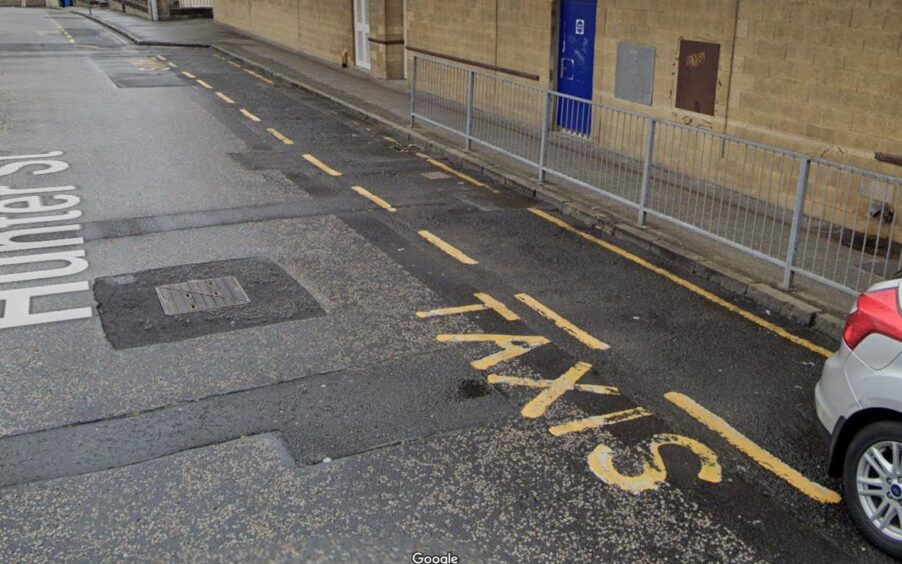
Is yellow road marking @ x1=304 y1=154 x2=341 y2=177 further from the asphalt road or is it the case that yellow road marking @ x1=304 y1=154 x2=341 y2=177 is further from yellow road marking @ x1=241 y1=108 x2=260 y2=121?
yellow road marking @ x1=241 y1=108 x2=260 y2=121

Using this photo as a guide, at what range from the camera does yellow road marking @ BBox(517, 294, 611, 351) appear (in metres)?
7.14

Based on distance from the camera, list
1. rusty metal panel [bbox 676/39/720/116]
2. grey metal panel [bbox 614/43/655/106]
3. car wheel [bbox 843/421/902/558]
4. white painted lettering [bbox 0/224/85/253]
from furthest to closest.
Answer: grey metal panel [bbox 614/43/655/106]
rusty metal panel [bbox 676/39/720/116]
white painted lettering [bbox 0/224/85/253]
car wheel [bbox 843/421/902/558]

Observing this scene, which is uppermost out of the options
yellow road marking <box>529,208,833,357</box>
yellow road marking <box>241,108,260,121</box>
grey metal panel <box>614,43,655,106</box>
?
grey metal panel <box>614,43,655,106</box>

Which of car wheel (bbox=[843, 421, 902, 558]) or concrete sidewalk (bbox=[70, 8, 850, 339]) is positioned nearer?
car wheel (bbox=[843, 421, 902, 558])

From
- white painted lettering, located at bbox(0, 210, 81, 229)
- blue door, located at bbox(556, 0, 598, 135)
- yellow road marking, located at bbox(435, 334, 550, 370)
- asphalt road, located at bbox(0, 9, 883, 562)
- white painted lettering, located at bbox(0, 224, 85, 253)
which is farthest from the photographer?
blue door, located at bbox(556, 0, 598, 135)

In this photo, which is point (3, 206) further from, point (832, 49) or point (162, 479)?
point (832, 49)

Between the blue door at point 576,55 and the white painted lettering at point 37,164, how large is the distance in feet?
25.5

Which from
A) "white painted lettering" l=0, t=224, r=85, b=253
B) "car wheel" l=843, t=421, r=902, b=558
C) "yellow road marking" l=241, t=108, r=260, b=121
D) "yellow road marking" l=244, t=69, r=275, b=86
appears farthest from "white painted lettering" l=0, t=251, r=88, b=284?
"yellow road marking" l=244, t=69, r=275, b=86

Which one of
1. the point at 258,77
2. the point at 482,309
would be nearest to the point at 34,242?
the point at 482,309

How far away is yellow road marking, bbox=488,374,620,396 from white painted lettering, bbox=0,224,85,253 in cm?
547

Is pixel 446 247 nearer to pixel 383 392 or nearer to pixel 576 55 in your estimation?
pixel 383 392

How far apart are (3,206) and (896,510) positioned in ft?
34.1

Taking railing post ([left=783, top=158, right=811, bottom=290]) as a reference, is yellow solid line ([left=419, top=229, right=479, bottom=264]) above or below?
below

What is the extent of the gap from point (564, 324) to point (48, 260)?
5351 mm
